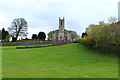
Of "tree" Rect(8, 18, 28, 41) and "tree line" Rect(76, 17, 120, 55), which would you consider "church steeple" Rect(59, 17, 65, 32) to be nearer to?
"tree" Rect(8, 18, 28, 41)

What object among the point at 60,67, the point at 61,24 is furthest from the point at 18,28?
the point at 60,67

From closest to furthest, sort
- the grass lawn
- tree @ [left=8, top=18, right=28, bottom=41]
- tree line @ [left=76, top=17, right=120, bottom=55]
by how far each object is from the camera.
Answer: the grass lawn < tree line @ [left=76, top=17, right=120, bottom=55] < tree @ [left=8, top=18, right=28, bottom=41]

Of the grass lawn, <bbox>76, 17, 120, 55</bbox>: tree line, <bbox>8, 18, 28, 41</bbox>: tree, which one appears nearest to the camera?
the grass lawn

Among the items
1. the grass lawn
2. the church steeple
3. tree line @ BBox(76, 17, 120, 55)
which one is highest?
the church steeple

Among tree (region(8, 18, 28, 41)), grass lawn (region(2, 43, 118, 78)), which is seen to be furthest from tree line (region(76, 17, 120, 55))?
tree (region(8, 18, 28, 41))

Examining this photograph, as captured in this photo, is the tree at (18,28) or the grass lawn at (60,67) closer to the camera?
the grass lawn at (60,67)

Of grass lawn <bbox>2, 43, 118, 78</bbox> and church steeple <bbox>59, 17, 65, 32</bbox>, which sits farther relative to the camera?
church steeple <bbox>59, 17, 65, 32</bbox>

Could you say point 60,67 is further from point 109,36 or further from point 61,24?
point 61,24

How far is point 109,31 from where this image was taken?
18.8 m

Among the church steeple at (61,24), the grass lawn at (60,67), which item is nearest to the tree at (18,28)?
the church steeple at (61,24)

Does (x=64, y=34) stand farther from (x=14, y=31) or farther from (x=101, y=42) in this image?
(x=101, y=42)

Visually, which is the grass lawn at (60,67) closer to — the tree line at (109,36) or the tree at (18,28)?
the tree line at (109,36)

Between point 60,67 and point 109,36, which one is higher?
point 109,36

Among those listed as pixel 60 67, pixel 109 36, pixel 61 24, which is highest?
pixel 61 24
